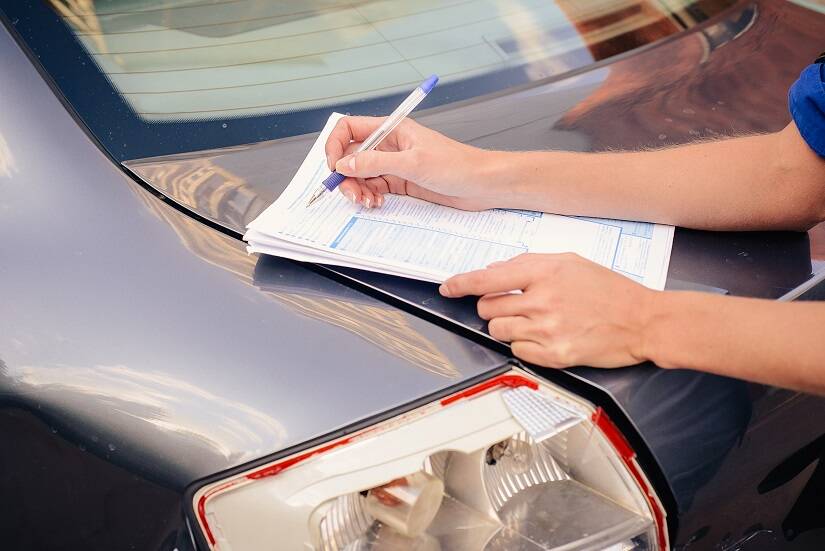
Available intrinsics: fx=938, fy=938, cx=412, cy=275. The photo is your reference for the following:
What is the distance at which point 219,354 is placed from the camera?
1072 mm

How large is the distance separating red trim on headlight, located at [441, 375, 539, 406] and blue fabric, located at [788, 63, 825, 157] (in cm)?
63

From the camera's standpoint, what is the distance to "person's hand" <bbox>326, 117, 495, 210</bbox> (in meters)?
1.32

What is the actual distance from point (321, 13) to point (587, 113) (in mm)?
511

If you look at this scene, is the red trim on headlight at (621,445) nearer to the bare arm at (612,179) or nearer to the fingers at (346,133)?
the bare arm at (612,179)

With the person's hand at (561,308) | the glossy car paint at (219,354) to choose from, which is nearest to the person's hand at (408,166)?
the glossy car paint at (219,354)

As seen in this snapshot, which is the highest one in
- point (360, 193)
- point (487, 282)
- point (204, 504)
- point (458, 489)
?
point (360, 193)

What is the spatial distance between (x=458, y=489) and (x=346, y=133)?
0.58 meters

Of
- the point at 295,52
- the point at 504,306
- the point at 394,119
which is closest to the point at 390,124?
the point at 394,119

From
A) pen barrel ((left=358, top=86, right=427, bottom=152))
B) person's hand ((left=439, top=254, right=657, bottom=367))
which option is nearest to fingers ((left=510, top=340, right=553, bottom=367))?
person's hand ((left=439, top=254, right=657, bottom=367))

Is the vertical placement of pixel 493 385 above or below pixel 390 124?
below

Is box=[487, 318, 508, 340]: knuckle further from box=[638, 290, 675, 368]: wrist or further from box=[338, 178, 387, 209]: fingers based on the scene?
box=[338, 178, 387, 209]: fingers

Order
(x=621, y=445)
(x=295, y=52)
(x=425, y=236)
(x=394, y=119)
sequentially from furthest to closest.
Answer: (x=295, y=52) → (x=394, y=119) → (x=425, y=236) → (x=621, y=445)

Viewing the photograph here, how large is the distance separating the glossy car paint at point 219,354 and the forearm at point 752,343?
33 millimetres

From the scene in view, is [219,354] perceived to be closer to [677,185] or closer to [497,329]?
[497,329]
